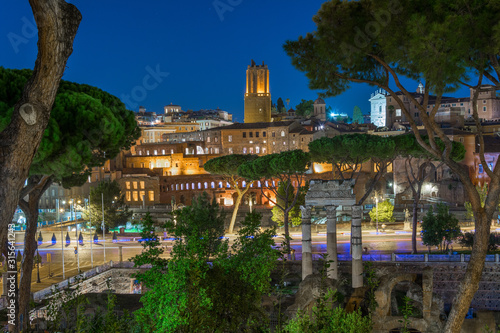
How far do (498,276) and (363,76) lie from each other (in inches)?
551

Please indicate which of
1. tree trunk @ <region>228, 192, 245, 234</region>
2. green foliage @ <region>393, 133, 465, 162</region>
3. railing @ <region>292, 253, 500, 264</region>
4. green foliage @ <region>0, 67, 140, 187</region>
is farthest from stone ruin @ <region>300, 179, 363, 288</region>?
tree trunk @ <region>228, 192, 245, 234</region>

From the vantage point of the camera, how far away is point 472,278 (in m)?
10.4

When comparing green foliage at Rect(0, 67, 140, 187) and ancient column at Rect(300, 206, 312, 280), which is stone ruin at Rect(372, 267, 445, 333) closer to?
ancient column at Rect(300, 206, 312, 280)

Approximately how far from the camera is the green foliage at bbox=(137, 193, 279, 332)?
7.09 m

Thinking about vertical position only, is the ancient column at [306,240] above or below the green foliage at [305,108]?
below

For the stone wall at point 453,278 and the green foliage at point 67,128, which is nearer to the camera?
the green foliage at point 67,128

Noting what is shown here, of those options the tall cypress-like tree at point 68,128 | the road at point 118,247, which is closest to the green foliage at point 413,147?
the road at point 118,247

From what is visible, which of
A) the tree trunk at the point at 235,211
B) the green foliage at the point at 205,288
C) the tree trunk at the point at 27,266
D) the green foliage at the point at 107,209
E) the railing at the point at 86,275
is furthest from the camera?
the green foliage at the point at 107,209

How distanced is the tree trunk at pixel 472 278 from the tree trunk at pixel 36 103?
9234 mm

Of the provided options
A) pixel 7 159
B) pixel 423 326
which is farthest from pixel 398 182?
pixel 7 159

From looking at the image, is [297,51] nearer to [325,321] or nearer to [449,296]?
[325,321]

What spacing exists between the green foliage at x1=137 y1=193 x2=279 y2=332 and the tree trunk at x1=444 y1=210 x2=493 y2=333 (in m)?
4.62

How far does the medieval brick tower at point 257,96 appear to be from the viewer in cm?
8875

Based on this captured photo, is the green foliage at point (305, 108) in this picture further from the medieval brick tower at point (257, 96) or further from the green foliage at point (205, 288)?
the green foliage at point (205, 288)
